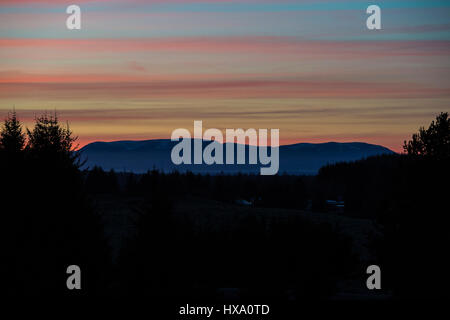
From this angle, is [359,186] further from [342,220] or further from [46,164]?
[46,164]

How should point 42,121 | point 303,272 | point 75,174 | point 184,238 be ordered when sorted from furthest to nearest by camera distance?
point 184,238
point 42,121
point 303,272
point 75,174

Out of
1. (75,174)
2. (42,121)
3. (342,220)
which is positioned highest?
(42,121)

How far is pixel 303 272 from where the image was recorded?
1172 inches

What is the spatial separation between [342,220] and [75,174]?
2778 inches

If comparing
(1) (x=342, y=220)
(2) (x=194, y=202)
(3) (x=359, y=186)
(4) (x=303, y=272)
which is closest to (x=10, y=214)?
(4) (x=303, y=272)

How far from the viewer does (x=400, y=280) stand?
26.1m

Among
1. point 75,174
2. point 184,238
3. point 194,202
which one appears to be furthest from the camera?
point 194,202

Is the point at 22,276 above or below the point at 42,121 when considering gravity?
below

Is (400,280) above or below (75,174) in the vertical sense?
below
